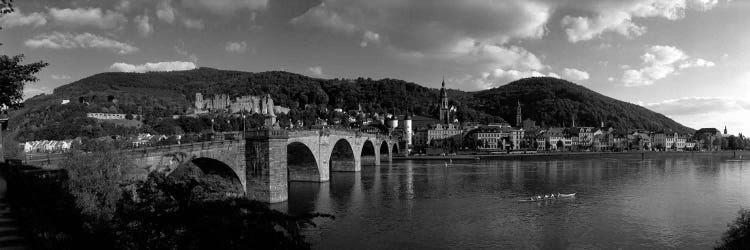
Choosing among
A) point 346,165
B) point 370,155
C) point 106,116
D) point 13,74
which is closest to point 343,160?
point 346,165

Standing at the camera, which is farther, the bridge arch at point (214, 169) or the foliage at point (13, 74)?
the bridge arch at point (214, 169)

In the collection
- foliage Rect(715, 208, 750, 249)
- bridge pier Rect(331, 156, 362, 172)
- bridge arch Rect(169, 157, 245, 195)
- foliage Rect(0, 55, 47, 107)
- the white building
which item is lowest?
foliage Rect(715, 208, 750, 249)

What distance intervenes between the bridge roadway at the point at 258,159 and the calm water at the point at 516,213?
6.54 feet

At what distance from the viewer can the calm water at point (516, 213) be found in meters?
25.9

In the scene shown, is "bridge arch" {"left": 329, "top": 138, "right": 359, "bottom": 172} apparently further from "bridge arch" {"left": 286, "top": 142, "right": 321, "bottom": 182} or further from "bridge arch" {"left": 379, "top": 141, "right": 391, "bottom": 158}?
"bridge arch" {"left": 379, "top": 141, "right": 391, "bottom": 158}

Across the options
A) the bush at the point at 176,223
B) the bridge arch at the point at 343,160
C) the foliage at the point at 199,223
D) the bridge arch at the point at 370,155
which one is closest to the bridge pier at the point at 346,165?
the bridge arch at the point at 343,160

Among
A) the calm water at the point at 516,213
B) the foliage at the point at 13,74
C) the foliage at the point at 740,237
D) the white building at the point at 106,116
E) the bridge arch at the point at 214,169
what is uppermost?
the white building at the point at 106,116

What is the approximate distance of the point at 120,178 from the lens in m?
22.7

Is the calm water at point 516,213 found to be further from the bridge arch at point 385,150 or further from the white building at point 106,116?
the white building at point 106,116

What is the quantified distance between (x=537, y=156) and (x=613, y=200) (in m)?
76.8

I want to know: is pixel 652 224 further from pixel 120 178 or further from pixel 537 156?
pixel 537 156

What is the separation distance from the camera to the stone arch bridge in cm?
2797

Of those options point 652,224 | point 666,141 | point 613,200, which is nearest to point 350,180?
point 613,200

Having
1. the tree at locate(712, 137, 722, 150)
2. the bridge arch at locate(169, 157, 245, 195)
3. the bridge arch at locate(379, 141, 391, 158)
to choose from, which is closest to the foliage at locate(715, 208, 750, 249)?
the bridge arch at locate(169, 157, 245, 195)
